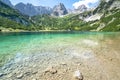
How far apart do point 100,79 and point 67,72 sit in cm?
423

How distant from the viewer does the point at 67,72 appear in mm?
20141

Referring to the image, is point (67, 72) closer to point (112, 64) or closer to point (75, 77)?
point (75, 77)

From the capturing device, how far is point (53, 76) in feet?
60.4

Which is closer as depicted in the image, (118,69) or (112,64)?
(118,69)

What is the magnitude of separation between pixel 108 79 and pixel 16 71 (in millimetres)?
10415

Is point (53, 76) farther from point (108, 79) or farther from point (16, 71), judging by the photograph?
point (108, 79)

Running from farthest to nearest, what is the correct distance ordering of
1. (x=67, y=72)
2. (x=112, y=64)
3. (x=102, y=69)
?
(x=112, y=64) → (x=102, y=69) → (x=67, y=72)

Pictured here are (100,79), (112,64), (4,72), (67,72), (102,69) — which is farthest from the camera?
(112,64)

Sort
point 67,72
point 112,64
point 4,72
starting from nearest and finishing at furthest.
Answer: point 4,72 → point 67,72 → point 112,64

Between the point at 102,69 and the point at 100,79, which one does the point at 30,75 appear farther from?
the point at 102,69

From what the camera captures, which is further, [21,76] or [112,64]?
[112,64]

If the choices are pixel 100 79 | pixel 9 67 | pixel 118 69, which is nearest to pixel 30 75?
pixel 9 67

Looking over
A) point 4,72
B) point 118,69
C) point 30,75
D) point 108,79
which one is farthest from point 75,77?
point 4,72

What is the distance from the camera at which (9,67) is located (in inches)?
835
